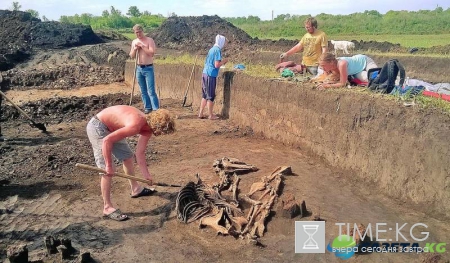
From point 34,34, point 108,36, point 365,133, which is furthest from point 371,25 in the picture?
point 365,133

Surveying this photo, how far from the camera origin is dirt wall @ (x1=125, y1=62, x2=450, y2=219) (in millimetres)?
4844

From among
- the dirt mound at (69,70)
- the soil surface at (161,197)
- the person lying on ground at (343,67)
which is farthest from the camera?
the dirt mound at (69,70)

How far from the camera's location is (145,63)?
9500mm

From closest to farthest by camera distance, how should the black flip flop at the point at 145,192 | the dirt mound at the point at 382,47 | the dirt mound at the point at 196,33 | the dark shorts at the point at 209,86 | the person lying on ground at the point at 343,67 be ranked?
the black flip flop at the point at 145,192
the person lying on ground at the point at 343,67
the dark shorts at the point at 209,86
the dirt mound at the point at 382,47
the dirt mound at the point at 196,33

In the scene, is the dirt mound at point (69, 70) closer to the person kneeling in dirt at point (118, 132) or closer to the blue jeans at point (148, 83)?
the blue jeans at point (148, 83)

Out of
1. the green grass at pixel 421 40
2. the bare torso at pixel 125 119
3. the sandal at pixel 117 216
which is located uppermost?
the green grass at pixel 421 40

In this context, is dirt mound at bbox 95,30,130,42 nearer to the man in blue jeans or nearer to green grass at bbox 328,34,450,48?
green grass at bbox 328,34,450,48

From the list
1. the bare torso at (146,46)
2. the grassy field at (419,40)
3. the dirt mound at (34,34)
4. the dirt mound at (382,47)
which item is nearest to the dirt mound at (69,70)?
the dirt mound at (34,34)

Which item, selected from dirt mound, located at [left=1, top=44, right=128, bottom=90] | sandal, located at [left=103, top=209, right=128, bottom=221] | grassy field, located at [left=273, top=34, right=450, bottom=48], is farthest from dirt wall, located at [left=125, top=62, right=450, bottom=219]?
grassy field, located at [left=273, top=34, right=450, bottom=48]

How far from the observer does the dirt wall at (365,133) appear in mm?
4844

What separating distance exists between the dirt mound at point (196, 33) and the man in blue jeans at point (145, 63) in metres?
16.2

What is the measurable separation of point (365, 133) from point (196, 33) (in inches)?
948

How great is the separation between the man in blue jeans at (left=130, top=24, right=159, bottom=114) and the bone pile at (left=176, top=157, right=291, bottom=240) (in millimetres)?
4265

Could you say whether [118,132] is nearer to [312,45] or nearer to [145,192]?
[145,192]
